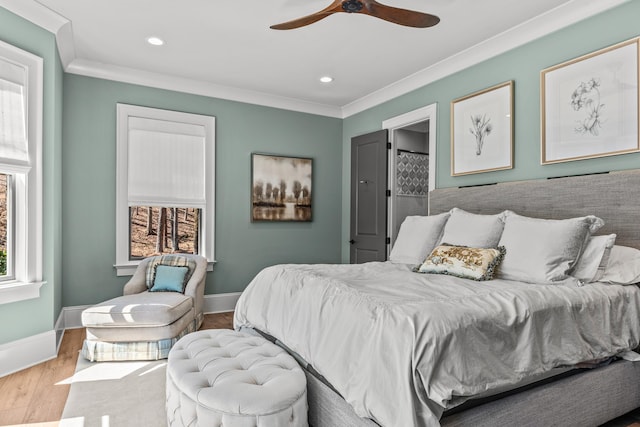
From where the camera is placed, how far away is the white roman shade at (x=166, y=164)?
423cm

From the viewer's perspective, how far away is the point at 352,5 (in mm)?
2377

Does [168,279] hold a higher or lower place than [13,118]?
lower

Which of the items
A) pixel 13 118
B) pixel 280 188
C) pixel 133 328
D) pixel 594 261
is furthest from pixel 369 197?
pixel 13 118

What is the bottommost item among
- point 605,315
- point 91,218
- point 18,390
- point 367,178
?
point 18,390

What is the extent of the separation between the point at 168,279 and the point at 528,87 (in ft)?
11.9

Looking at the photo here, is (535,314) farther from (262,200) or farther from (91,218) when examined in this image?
(91,218)

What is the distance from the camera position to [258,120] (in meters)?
4.95

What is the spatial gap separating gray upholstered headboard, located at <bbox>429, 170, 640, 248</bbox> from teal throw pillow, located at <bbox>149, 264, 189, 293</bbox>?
2.76 m

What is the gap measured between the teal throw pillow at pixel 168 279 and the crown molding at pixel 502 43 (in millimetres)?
3074

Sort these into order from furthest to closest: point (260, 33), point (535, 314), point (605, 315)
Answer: point (260, 33)
point (605, 315)
point (535, 314)

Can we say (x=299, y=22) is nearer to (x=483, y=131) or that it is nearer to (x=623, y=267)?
(x=483, y=131)

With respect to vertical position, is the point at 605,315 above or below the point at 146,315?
above

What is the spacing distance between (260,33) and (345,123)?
7.83 feet

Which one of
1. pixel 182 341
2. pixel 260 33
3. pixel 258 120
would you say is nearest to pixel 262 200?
pixel 258 120
